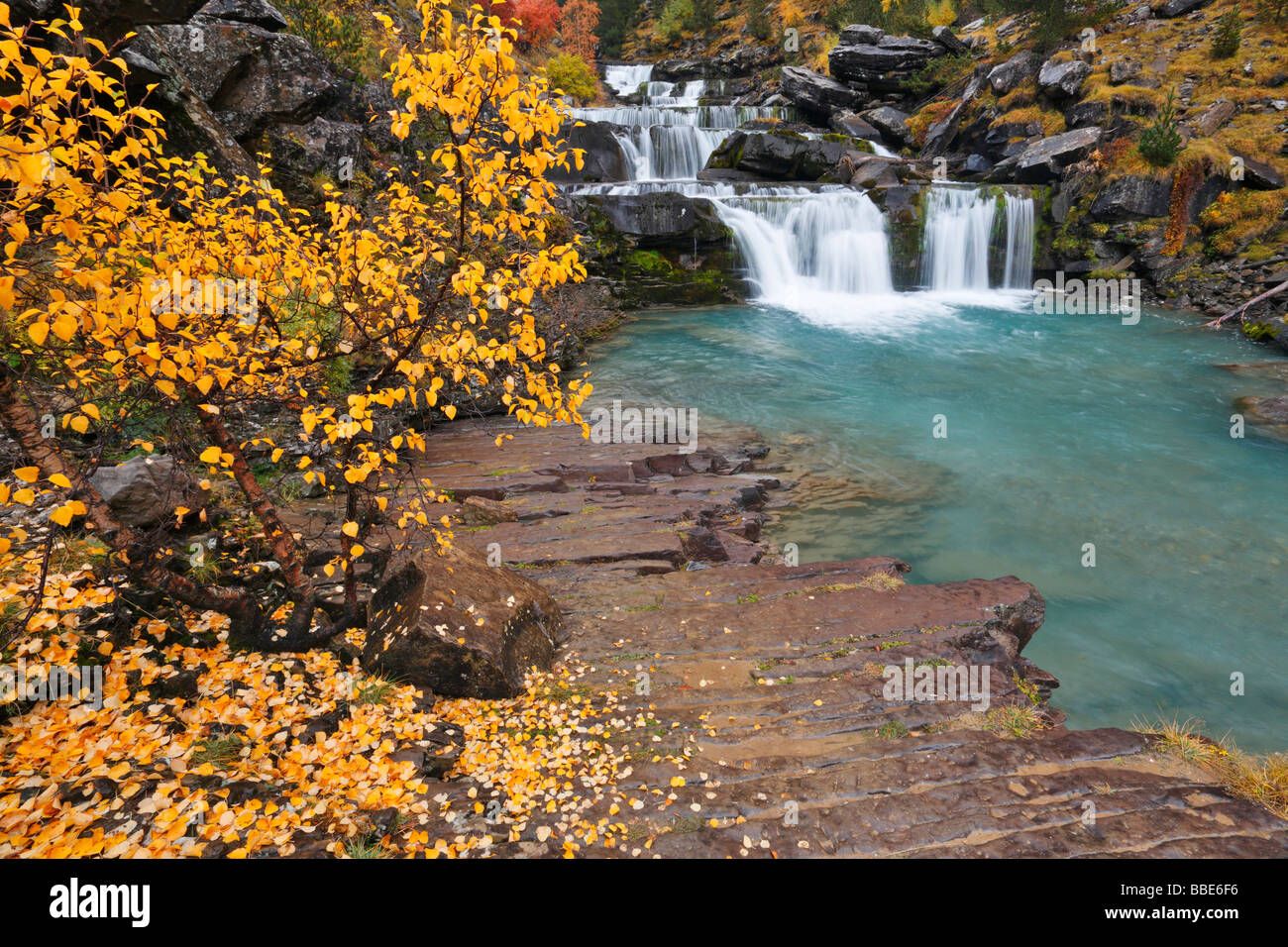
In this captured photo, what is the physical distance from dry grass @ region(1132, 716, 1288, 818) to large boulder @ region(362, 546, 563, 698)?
5.06m

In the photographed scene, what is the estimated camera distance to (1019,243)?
2594cm

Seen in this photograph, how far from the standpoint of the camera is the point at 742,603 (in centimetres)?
639

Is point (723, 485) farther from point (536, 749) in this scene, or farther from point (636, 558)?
point (536, 749)

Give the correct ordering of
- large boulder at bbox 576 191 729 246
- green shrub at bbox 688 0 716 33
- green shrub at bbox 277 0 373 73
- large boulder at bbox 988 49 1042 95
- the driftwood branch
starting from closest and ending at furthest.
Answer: green shrub at bbox 277 0 373 73 → the driftwood branch → large boulder at bbox 576 191 729 246 → large boulder at bbox 988 49 1042 95 → green shrub at bbox 688 0 716 33

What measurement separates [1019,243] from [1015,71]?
37.6ft

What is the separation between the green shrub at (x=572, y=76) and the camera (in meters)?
38.1

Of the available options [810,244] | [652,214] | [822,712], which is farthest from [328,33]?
[822,712]

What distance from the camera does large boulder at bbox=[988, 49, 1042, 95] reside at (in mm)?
29906

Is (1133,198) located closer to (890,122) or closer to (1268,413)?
(1268,413)

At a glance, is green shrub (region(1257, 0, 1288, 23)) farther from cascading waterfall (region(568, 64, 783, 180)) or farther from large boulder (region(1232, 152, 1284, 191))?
cascading waterfall (region(568, 64, 783, 180))

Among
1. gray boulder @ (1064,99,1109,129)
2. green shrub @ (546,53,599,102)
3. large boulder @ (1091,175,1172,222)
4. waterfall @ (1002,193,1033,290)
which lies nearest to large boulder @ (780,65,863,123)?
green shrub @ (546,53,599,102)

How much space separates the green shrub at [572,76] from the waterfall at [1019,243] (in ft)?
87.8

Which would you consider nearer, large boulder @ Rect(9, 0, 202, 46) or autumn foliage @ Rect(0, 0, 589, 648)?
autumn foliage @ Rect(0, 0, 589, 648)

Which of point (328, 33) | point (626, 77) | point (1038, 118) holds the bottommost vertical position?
point (328, 33)
